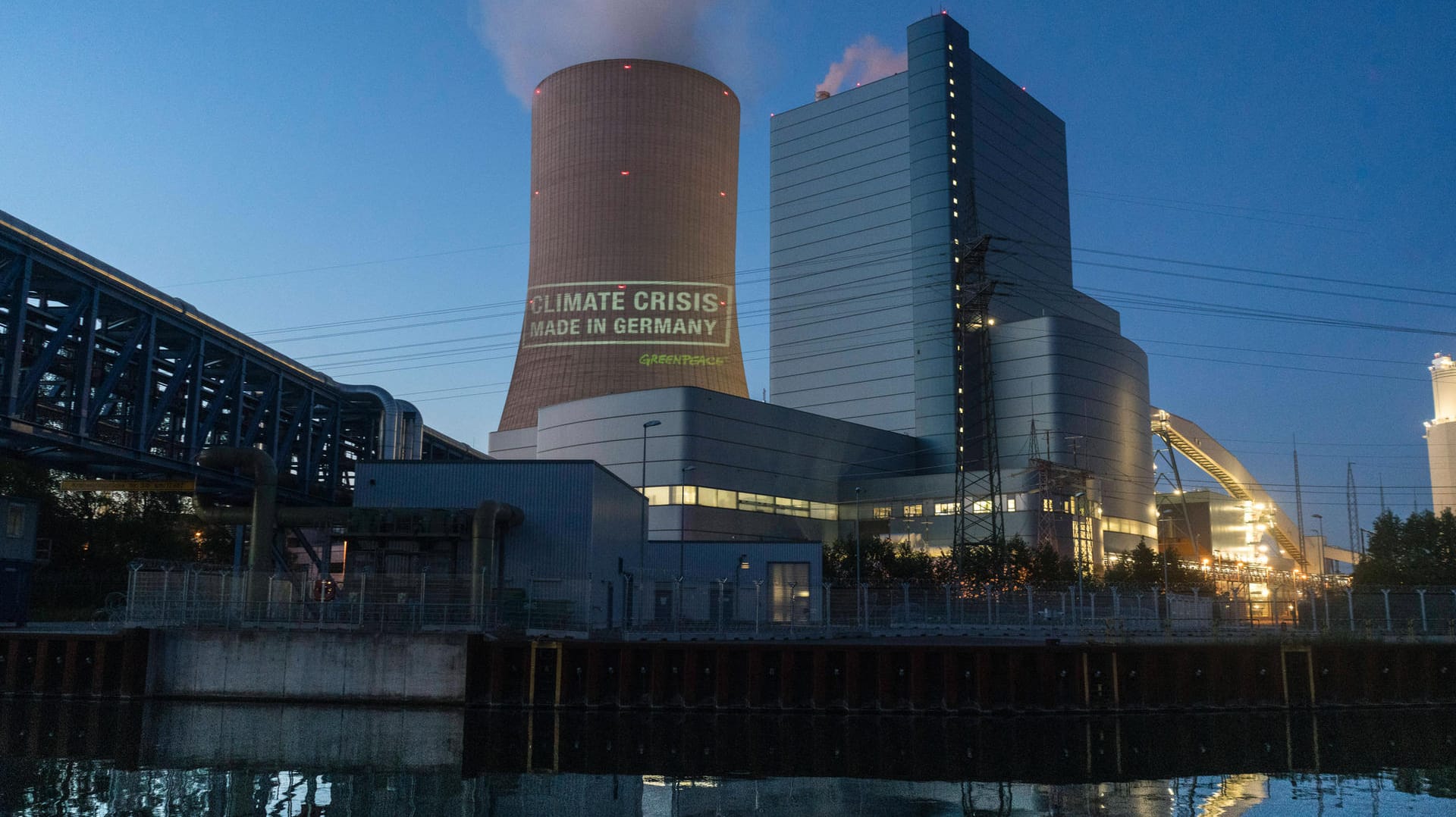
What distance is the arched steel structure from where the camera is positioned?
451 ft

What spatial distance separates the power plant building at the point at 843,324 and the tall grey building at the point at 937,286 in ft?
0.75

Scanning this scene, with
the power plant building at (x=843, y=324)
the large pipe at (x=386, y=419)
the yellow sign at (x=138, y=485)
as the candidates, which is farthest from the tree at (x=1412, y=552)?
the yellow sign at (x=138, y=485)

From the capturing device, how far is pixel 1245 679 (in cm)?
3022

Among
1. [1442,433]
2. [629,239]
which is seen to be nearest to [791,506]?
[629,239]

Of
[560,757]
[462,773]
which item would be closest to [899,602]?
[560,757]

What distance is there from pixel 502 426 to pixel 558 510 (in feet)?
146

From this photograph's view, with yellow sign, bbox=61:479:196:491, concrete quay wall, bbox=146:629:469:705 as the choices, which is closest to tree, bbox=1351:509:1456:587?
concrete quay wall, bbox=146:629:469:705

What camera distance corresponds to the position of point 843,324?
114 meters

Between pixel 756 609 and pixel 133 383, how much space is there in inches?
1186

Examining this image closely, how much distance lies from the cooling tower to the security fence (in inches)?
1473

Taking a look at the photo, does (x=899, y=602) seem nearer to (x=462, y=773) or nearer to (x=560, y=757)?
A: (x=560, y=757)

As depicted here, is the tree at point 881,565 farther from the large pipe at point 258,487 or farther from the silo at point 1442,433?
the silo at point 1442,433

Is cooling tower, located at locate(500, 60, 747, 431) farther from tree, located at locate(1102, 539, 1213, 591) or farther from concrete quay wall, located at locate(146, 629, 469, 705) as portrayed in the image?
concrete quay wall, located at locate(146, 629, 469, 705)

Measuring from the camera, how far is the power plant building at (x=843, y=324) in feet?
248
